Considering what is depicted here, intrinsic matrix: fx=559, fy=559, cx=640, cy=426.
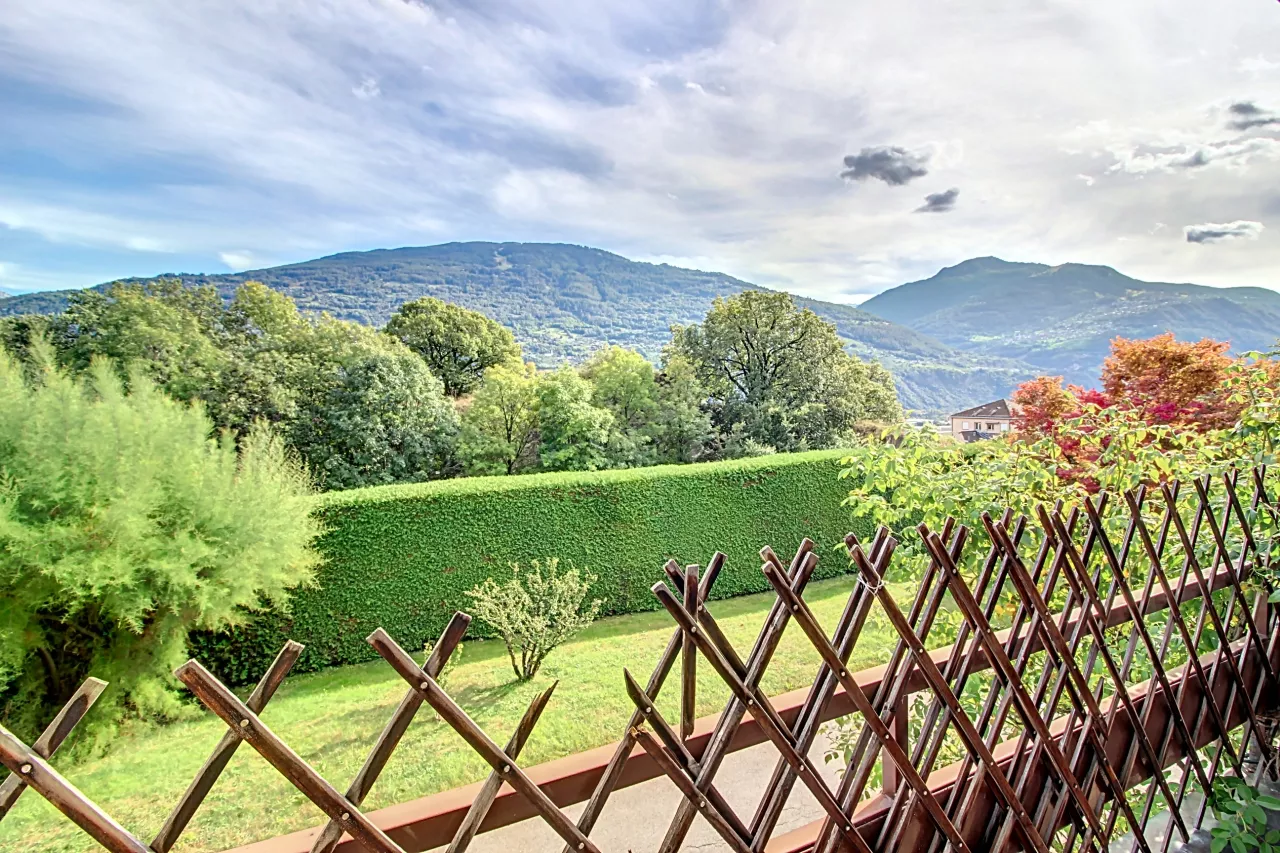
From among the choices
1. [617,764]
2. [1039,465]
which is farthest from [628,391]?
[617,764]

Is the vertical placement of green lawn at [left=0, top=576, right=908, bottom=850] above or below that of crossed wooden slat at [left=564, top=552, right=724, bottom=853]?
below

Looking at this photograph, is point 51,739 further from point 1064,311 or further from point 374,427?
point 1064,311

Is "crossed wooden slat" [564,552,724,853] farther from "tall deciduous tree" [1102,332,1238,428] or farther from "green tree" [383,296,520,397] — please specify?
"green tree" [383,296,520,397]

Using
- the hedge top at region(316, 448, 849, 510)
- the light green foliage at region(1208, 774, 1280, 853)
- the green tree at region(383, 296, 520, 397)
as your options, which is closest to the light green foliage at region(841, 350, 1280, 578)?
the light green foliage at region(1208, 774, 1280, 853)

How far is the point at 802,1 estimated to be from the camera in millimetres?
4938

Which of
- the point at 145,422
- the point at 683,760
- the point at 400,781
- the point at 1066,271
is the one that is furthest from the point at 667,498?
the point at 1066,271

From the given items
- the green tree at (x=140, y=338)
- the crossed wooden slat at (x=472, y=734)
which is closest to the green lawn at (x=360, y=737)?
the crossed wooden slat at (x=472, y=734)

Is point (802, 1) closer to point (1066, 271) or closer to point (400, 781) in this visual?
point (400, 781)

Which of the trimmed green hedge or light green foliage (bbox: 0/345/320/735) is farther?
the trimmed green hedge

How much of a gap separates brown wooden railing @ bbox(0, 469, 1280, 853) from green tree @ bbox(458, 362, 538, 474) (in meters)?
9.25

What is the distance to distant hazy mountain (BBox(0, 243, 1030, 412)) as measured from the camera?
21.0 meters

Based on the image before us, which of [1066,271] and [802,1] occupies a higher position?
[1066,271]

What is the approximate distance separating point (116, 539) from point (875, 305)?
52833mm

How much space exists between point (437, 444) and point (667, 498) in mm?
5224
